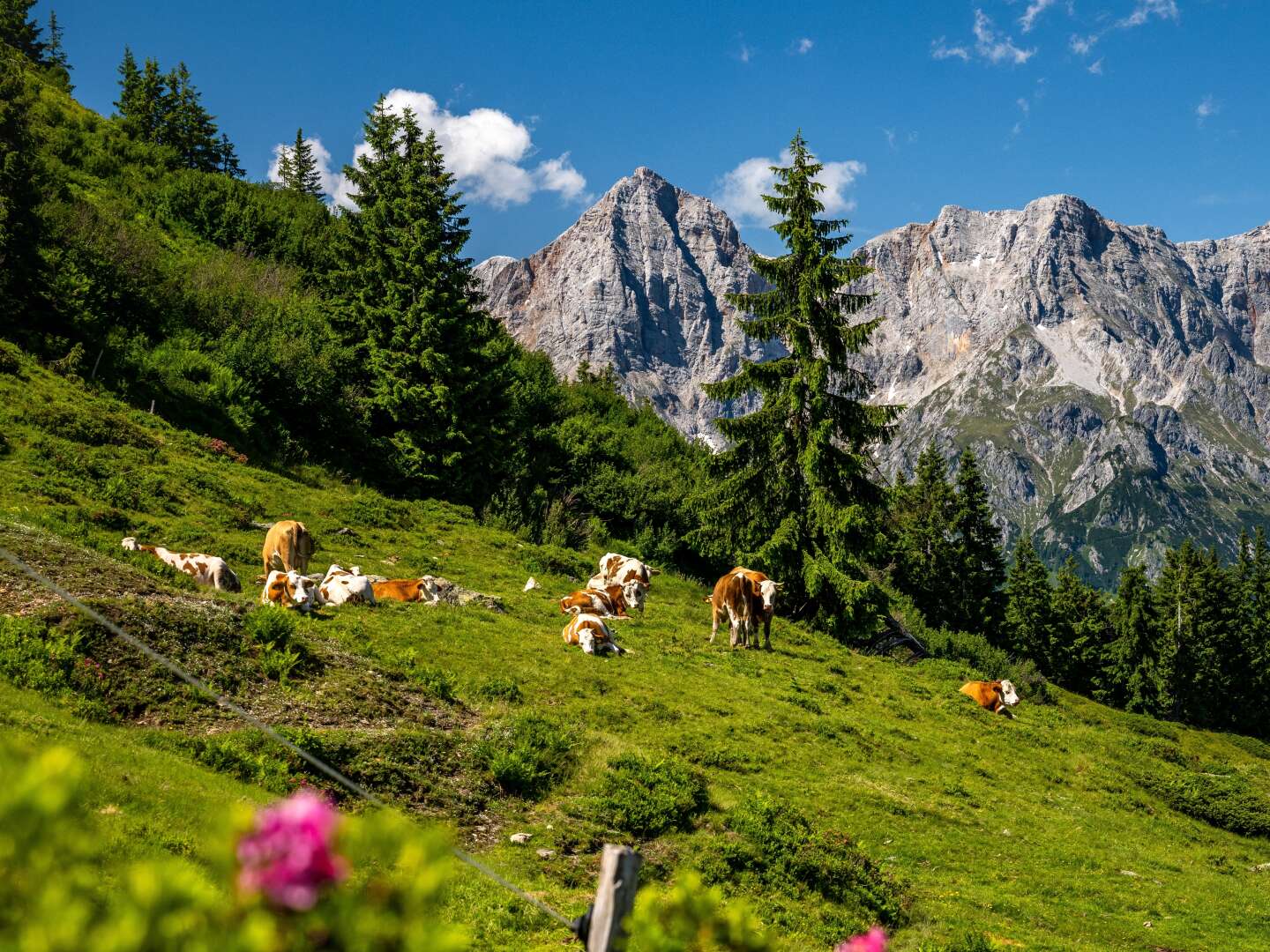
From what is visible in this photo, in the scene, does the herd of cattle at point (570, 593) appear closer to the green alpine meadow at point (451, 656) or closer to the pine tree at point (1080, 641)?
the green alpine meadow at point (451, 656)

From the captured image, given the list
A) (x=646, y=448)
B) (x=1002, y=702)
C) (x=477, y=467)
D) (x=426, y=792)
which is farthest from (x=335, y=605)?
(x=646, y=448)

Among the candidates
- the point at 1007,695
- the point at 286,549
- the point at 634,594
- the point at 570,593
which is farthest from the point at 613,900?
the point at 1007,695

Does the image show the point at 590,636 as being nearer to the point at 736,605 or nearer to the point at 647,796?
the point at 736,605

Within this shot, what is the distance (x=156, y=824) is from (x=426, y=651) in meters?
8.62

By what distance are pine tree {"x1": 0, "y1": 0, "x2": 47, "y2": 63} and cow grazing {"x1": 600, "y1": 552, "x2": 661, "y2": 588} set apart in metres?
67.5

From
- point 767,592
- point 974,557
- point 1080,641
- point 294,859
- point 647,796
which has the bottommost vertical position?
point 647,796

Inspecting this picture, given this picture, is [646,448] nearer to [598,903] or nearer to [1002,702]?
[1002,702]

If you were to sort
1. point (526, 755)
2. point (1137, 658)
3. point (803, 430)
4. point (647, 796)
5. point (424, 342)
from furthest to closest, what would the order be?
point (1137, 658), point (424, 342), point (803, 430), point (526, 755), point (647, 796)

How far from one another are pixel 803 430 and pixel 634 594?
10.3 metres

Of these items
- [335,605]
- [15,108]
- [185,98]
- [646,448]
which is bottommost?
[335,605]

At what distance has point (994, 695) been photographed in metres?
24.3

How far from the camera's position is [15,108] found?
95.8 ft

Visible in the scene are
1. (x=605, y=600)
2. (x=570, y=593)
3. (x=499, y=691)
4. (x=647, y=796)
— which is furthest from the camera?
(x=570, y=593)

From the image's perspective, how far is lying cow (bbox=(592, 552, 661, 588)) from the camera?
25.3 m
